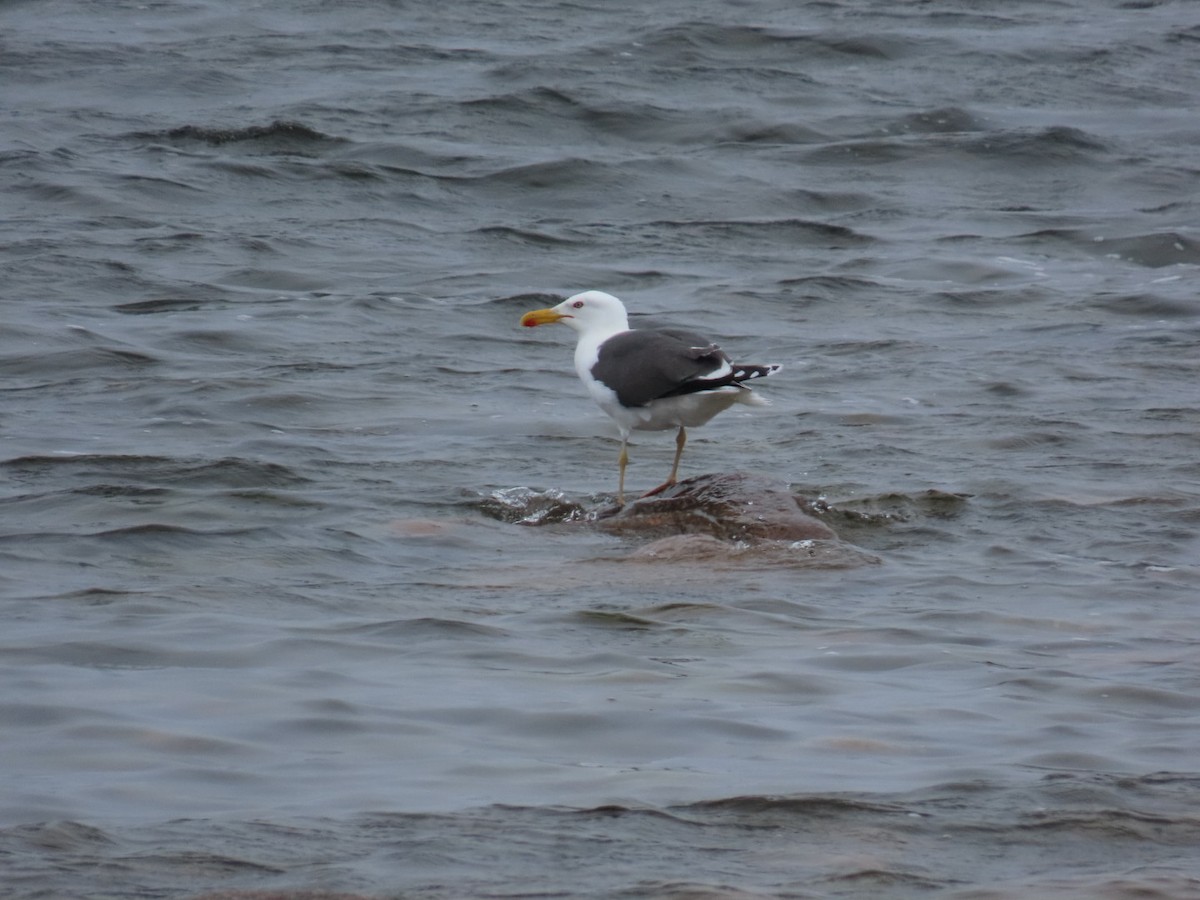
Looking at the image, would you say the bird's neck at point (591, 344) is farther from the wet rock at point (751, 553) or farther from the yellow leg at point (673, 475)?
the wet rock at point (751, 553)

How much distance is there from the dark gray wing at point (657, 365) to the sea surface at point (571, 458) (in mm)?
544

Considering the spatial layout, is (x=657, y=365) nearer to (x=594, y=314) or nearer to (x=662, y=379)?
(x=662, y=379)

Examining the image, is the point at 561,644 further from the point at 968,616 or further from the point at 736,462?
the point at 736,462

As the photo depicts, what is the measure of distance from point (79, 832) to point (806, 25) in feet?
58.7

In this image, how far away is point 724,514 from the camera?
7.17m

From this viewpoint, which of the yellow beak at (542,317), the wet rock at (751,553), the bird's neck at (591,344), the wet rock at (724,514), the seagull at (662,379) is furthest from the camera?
the yellow beak at (542,317)

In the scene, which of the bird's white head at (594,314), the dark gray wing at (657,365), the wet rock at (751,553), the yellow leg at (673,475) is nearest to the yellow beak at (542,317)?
the bird's white head at (594,314)

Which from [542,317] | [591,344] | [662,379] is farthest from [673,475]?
[542,317]

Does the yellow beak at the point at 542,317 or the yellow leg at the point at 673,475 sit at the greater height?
the yellow beak at the point at 542,317

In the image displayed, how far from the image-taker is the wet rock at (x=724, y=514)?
23.0 ft

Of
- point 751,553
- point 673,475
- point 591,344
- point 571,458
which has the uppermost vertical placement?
point 591,344

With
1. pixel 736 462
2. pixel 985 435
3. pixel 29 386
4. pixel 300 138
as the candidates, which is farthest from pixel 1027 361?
pixel 300 138

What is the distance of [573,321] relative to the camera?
8.86 m

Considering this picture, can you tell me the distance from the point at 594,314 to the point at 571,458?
72 cm
